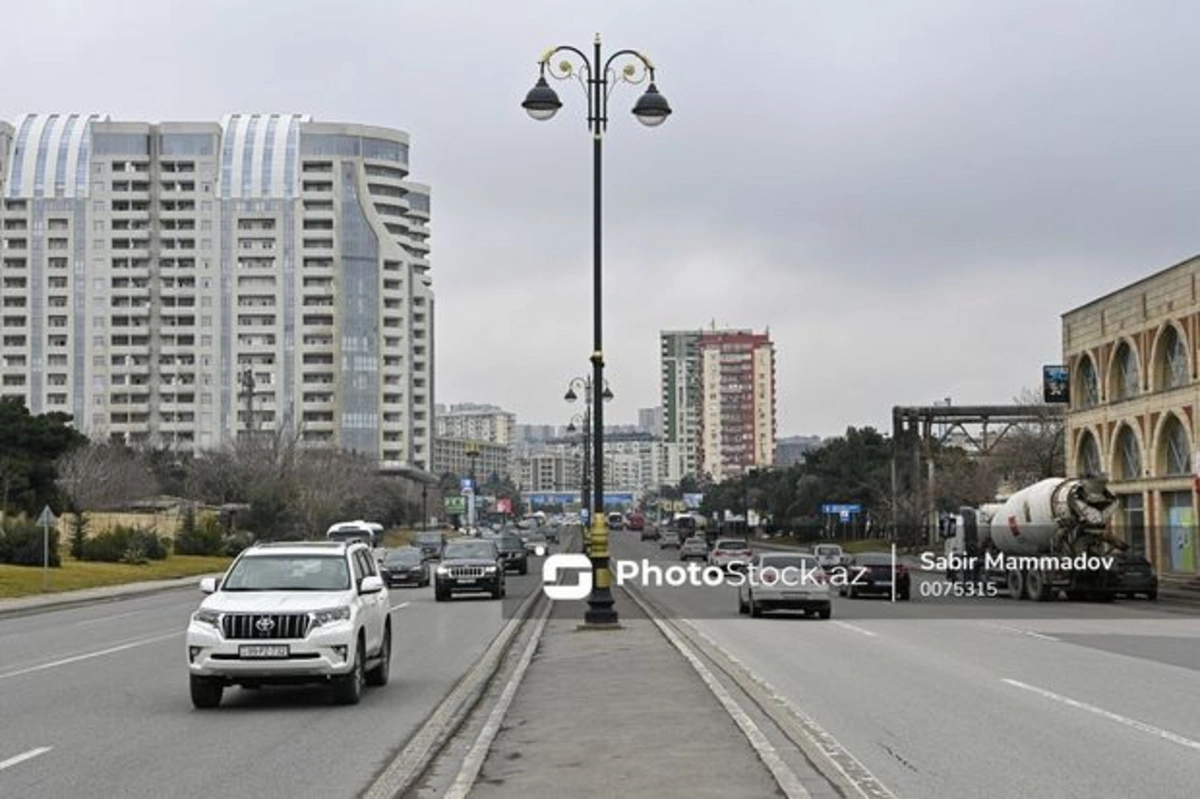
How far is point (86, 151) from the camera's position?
525 ft

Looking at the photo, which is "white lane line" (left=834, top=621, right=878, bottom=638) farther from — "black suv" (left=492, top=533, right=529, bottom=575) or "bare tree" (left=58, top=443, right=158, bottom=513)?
"bare tree" (left=58, top=443, right=158, bottom=513)

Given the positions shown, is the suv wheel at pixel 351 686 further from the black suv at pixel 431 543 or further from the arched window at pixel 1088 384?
the black suv at pixel 431 543

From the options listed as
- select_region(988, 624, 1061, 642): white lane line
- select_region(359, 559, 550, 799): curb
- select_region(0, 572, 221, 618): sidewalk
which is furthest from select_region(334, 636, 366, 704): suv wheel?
select_region(0, 572, 221, 618): sidewalk

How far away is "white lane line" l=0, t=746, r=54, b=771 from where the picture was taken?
12.4 meters

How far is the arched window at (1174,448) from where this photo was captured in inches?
2108

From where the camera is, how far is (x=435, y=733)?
543 inches

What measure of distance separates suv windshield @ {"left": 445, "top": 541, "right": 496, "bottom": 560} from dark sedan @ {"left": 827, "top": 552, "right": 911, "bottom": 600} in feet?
37.0

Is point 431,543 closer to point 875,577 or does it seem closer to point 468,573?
point 875,577

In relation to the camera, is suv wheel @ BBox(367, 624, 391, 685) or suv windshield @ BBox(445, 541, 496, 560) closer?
suv wheel @ BBox(367, 624, 391, 685)

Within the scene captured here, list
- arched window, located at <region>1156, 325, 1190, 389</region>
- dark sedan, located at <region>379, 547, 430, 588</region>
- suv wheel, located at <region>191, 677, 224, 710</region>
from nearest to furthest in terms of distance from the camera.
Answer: suv wheel, located at <region>191, 677, 224, 710</region> < arched window, located at <region>1156, 325, 1190, 389</region> < dark sedan, located at <region>379, 547, 430, 588</region>

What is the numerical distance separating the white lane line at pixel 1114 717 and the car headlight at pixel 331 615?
25.4 feet

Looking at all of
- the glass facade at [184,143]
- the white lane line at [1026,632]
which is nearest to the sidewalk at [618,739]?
the white lane line at [1026,632]

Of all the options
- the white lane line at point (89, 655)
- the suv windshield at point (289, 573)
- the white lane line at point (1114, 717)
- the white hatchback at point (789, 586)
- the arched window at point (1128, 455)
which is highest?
the arched window at point (1128, 455)

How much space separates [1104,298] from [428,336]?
129329mm
